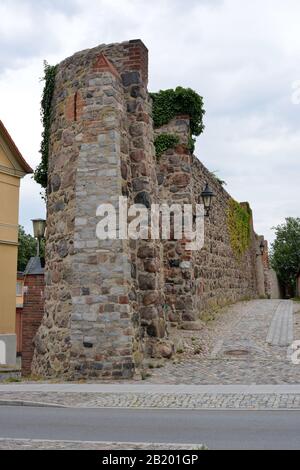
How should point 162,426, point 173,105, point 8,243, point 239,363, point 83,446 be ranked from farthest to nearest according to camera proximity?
point 8,243 → point 173,105 → point 239,363 → point 162,426 → point 83,446

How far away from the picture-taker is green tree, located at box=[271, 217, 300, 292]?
183ft

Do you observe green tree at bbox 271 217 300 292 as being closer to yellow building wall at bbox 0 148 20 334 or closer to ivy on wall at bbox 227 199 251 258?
ivy on wall at bbox 227 199 251 258

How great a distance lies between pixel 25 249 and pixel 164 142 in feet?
135

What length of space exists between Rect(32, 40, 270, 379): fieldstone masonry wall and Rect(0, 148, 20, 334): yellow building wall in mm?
10886

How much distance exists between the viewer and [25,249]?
182ft

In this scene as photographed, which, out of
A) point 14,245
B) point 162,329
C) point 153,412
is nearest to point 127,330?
point 162,329

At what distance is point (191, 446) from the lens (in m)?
5.84

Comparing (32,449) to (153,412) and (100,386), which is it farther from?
(100,386)

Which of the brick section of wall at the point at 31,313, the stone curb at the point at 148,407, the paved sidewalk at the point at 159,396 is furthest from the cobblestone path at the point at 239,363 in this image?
the brick section of wall at the point at 31,313

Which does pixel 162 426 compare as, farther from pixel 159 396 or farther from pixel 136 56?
pixel 136 56

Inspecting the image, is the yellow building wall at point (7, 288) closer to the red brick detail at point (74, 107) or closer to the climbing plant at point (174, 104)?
the climbing plant at point (174, 104)

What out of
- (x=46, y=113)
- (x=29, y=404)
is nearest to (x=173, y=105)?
(x=46, y=113)

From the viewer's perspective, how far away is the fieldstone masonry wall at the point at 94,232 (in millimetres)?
11562

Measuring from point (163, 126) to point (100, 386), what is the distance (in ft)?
28.7
